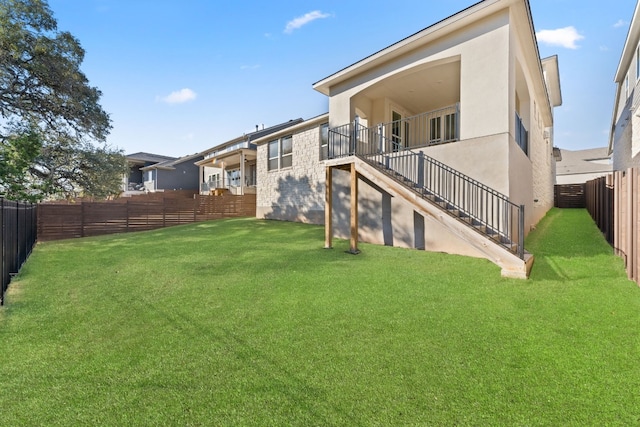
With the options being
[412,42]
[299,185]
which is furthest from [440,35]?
[299,185]

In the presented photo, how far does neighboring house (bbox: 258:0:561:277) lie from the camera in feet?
21.8

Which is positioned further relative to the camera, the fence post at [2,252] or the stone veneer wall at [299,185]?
the stone veneer wall at [299,185]

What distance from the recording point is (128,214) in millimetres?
13945

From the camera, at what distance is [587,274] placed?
517 centimetres

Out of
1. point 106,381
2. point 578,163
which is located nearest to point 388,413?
point 106,381

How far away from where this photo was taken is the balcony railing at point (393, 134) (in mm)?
8992

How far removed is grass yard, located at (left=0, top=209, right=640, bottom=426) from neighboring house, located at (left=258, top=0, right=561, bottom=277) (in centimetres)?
145

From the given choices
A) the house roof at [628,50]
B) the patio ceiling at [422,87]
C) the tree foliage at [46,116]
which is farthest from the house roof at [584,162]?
the tree foliage at [46,116]

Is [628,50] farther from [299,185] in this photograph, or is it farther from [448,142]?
[299,185]

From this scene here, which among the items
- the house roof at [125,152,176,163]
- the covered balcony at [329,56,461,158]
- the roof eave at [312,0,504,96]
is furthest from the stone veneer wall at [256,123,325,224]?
the house roof at [125,152,176,163]

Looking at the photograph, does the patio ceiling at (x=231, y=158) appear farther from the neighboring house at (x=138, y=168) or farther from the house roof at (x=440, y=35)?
the neighboring house at (x=138, y=168)

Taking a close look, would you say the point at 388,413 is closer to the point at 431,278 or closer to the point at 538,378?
the point at 538,378

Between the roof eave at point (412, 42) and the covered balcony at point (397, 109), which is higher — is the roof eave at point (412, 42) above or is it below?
above

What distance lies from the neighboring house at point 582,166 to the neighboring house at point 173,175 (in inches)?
1539
